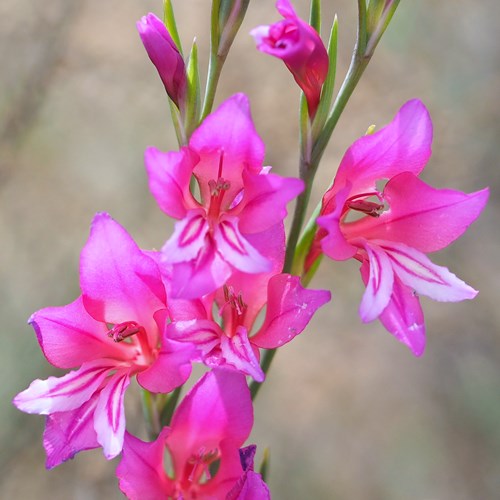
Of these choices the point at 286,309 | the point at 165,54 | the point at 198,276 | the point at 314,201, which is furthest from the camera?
the point at 314,201

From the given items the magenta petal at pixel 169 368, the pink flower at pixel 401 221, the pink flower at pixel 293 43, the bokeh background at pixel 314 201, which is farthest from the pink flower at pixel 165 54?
the bokeh background at pixel 314 201

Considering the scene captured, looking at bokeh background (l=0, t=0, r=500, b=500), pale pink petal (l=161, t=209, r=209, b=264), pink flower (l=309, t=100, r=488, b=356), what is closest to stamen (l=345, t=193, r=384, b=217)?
pink flower (l=309, t=100, r=488, b=356)

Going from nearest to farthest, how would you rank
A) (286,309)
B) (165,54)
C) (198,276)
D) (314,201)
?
1. (198,276)
2. (286,309)
3. (165,54)
4. (314,201)

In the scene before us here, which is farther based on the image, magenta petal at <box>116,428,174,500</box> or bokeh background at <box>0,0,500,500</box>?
bokeh background at <box>0,0,500,500</box>

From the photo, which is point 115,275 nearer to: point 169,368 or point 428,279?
point 169,368

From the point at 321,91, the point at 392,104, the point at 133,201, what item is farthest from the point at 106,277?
the point at 392,104

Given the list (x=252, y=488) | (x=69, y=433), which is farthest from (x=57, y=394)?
(x=252, y=488)

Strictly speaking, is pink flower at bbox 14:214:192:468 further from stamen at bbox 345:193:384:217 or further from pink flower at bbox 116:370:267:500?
stamen at bbox 345:193:384:217

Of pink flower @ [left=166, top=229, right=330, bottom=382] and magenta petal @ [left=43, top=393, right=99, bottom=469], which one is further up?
pink flower @ [left=166, top=229, right=330, bottom=382]
